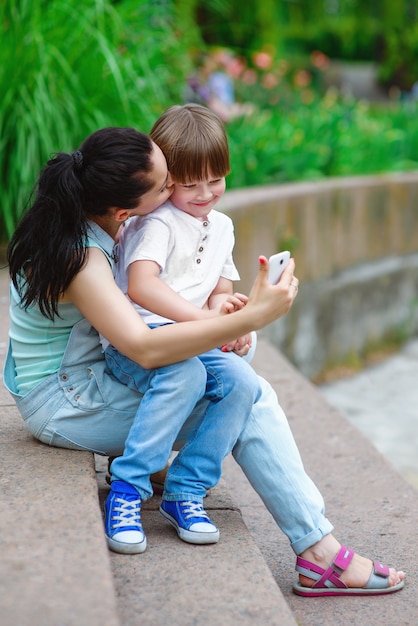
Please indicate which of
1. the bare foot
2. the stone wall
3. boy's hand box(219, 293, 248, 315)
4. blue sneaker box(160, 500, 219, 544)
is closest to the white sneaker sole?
blue sneaker box(160, 500, 219, 544)

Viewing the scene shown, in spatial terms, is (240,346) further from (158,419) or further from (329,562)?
(329,562)

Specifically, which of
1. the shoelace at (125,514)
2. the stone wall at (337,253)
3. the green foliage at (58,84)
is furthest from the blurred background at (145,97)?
the shoelace at (125,514)

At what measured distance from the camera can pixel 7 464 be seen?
6.63 feet

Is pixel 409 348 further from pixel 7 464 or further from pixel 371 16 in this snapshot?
pixel 371 16

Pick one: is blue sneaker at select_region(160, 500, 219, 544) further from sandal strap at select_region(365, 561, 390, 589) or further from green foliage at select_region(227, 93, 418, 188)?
green foliage at select_region(227, 93, 418, 188)

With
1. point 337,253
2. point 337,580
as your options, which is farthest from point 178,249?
point 337,253

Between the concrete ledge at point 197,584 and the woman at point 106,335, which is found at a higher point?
the woman at point 106,335

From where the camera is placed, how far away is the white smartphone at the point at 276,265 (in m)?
1.95

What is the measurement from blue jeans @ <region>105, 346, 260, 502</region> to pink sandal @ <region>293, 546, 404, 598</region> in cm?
29

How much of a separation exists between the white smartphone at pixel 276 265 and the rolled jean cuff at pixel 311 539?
559 millimetres

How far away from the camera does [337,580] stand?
2.11 metres

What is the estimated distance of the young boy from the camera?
6.52 ft

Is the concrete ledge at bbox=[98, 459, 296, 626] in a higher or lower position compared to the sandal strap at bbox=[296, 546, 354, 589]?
higher

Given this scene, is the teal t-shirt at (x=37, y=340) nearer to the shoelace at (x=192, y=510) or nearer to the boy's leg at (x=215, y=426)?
the boy's leg at (x=215, y=426)
